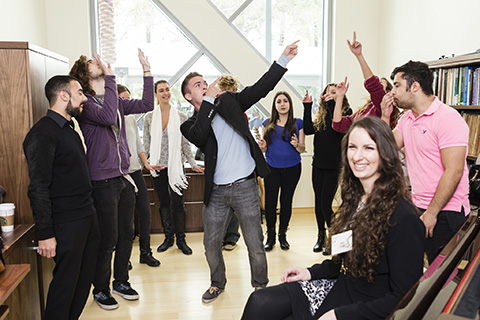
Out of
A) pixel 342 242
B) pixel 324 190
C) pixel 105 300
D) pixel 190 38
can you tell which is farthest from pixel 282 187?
pixel 190 38

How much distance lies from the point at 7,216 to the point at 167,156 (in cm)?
193

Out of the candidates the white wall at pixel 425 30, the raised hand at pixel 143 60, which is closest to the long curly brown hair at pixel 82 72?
the raised hand at pixel 143 60

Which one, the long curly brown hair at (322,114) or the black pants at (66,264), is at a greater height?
the long curly brown hair at (322,114)

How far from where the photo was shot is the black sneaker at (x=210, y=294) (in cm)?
294

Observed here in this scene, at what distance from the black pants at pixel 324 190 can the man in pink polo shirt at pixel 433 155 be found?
5.00 ft

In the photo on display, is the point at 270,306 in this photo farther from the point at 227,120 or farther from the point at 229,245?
the point at 229,245

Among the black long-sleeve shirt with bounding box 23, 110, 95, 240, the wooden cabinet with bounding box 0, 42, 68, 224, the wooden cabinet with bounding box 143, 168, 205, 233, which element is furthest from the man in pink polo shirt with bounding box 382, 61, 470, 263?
the wooden cabinet with bounding box 143, 168, 205, 233

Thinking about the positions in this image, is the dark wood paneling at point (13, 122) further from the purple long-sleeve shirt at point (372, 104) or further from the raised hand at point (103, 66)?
the purple long-sleeve shirt at point (372, 104)

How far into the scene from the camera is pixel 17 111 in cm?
235

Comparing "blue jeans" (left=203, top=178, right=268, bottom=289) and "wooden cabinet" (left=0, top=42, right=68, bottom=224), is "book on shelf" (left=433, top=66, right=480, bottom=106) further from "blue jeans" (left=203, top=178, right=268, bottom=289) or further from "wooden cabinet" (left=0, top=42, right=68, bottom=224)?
"wooden cabinet" (left=0, top=42, right=68, bottom=224)

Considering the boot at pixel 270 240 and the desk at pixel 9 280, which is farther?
the boot at pixel 270 240

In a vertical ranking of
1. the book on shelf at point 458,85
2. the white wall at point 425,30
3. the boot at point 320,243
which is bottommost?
the boot at point 320,243

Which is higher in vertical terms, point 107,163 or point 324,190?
point 107,163

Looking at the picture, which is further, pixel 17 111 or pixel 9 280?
pixel 17 111
